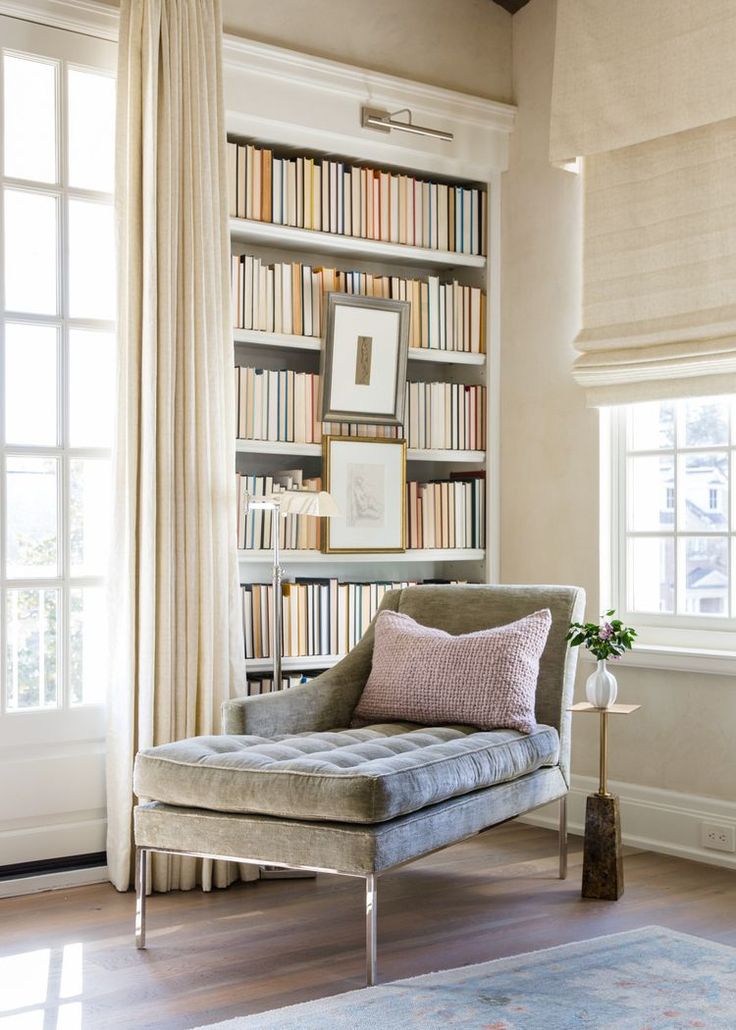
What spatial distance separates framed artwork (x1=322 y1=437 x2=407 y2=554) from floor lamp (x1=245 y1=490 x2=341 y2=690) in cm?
35

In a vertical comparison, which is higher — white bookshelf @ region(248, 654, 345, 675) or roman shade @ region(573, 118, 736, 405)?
roman shade @ region(573, 118, 736, 405)

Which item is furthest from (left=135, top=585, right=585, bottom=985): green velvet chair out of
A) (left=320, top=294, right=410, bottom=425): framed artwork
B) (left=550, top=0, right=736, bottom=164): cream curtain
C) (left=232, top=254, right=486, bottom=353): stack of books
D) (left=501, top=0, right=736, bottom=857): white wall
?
(left=550, top=0, right=736, bottom=164): cream curtain

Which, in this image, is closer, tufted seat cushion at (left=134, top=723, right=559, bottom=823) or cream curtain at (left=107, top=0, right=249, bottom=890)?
tufted seat cushion at (left=134, top=723, right=559, bottom=823)

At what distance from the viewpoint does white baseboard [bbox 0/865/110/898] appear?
3631 mm

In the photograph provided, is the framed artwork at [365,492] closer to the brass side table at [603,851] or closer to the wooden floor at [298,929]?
the wooden floor at [298,929]

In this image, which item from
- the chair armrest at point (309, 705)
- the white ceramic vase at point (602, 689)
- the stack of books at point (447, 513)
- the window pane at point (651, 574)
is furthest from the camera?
the stack of books at point (447, 513)

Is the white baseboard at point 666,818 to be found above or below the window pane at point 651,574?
below

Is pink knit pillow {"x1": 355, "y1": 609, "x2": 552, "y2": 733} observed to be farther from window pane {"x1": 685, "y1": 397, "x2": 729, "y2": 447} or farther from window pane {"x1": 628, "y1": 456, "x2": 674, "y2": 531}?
window pane {"x1": 685, "y1": 397, "x2": 729, "y2": 447}

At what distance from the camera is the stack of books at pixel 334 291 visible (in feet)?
13.8

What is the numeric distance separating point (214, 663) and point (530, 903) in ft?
3.97

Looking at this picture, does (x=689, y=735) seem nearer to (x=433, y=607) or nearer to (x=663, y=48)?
(x=433, y=607)

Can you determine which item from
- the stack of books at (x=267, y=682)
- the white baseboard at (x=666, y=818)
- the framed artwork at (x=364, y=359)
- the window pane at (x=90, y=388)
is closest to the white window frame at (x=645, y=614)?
the white baseboard at (x=666, y=818)

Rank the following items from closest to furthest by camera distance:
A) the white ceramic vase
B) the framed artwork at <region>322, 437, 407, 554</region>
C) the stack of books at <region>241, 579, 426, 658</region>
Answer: the white ceramic vase → the stack of books at <region>241, 579, 426, 658</region> → the framed artwork at <region>322, 437, 407, 554</region>

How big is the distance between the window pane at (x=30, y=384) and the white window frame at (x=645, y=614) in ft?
6.43
